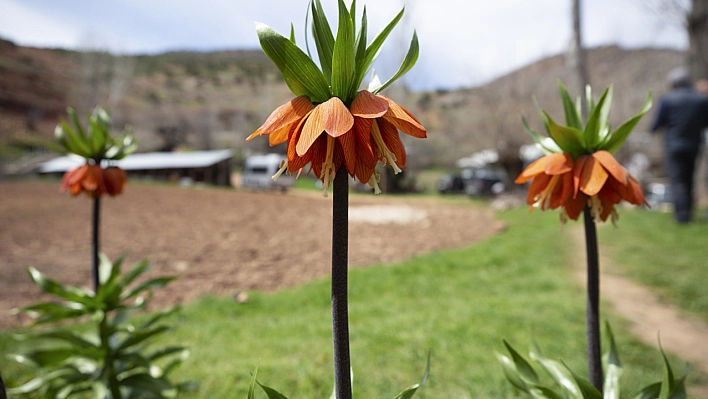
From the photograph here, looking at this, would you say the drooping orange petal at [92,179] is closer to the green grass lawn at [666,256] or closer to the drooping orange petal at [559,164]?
the drooping orange petal at [559,164]

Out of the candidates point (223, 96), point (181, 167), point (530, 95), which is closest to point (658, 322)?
point (530, 95)

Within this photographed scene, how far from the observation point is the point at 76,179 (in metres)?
1.94

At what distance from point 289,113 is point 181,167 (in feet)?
106

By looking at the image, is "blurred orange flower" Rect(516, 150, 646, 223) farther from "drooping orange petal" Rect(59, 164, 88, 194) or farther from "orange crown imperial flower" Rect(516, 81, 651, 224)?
"drooping orange petal" Rect(59, 164, 88, 194)

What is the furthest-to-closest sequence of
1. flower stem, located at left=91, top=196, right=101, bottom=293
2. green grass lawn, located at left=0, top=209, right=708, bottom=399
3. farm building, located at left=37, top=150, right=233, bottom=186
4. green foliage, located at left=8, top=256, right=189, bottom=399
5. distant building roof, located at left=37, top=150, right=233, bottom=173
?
farm building, located at left=37, top=150, right=233, bottom=186 < distant building roof, located at left=37, top=150, right=233, bottom=173 < green grass lawn, located at left=0, top=209, right=708, bottom=399 < flower stem, located at left=91, top=196, right=101, bottom=293 < green foliage, located at left=8, top=256, right=189, bottom=399

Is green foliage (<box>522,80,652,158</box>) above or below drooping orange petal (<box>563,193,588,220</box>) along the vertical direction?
above

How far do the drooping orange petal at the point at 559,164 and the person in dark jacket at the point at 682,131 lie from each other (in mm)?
5929

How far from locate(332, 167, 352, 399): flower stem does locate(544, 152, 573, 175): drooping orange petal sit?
623 mm

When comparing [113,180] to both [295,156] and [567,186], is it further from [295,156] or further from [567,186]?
[567,186]

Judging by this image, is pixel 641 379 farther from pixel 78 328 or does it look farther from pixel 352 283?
pixel 78 328

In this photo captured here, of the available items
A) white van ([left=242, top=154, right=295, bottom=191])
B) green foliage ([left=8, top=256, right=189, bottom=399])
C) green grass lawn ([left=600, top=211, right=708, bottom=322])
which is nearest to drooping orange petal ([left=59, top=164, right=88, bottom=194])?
green foliage ([left=8, top=256, right=189, bottom=399])

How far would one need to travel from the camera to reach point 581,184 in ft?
3.39

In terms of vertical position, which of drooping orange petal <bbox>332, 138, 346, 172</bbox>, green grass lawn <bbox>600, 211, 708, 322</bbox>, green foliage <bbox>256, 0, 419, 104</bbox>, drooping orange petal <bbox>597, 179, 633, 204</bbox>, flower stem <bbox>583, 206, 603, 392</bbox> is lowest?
green grass lawn <bbox>600, 211, 708, 322</bbox>

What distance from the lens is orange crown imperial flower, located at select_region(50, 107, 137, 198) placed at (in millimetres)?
1940
